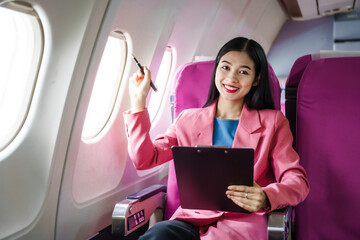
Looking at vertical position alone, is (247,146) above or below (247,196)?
above

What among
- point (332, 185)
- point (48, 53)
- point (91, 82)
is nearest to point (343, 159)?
point (332, 185)

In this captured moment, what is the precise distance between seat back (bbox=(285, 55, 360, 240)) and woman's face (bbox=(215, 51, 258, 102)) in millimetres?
303

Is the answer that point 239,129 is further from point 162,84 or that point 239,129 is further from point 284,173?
point 162,84

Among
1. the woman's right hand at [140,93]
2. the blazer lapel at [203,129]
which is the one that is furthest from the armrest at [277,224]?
the woman's right hand at [140,93]

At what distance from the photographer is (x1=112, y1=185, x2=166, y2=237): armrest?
1921 millimetres

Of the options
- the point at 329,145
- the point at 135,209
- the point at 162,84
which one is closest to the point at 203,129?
the point at 135,209

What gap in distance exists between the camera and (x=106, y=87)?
2.77m

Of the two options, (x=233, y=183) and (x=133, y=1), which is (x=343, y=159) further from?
(x=133, y=1)

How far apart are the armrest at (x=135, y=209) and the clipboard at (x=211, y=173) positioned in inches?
12.3

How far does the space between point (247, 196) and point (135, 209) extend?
0.63m

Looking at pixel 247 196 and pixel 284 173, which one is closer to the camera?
pixel 247 196

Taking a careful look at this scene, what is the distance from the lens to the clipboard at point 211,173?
1.60 meters

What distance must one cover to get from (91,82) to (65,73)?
0.17m

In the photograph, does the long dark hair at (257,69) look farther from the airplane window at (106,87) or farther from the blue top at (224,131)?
the airplane window at (106,87)
